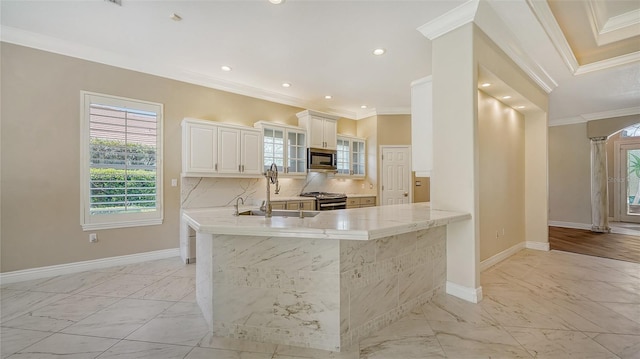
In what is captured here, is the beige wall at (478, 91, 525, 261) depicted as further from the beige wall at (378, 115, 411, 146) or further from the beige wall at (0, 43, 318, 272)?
the beige wall at (0, 43, 318, 272)

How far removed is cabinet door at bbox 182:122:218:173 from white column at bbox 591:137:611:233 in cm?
843

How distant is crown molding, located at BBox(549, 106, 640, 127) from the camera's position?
576 cm

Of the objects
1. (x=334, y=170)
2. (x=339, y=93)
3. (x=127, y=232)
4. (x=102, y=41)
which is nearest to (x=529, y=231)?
(x=334, y=170)

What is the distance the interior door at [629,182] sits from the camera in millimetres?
7214

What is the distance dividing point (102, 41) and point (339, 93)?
369 cm

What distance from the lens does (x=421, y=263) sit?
2504 millimetres

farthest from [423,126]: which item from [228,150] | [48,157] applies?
[48,157]

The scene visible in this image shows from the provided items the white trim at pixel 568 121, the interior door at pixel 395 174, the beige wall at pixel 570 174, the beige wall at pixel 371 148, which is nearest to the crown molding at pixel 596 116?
the white trim at pixel 568 121

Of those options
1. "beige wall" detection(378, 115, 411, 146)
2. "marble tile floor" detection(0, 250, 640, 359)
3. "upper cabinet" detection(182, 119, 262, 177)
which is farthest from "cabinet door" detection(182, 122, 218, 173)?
Result: "beige wall" detection(378, 115, 411, 146)

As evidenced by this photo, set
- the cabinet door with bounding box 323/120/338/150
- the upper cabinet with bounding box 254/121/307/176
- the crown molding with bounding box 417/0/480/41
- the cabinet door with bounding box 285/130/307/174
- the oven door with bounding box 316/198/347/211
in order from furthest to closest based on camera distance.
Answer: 1. the cabinet door with bounding box 323/120/338/150
2. the cabinet door with bounding box 285/130/307/174
3. the oven door with bounding box 316/198/347/211
4. the upper cabinet with bounding box 254/121/307/176
5. the crown molding with bounding box 417/0/480/41

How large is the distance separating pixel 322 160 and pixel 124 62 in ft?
11.8

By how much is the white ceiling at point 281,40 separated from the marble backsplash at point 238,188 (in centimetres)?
166

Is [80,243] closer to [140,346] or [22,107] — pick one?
[22,107]

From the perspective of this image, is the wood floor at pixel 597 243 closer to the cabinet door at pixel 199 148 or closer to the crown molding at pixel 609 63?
the crown molding at pixel 609 63
